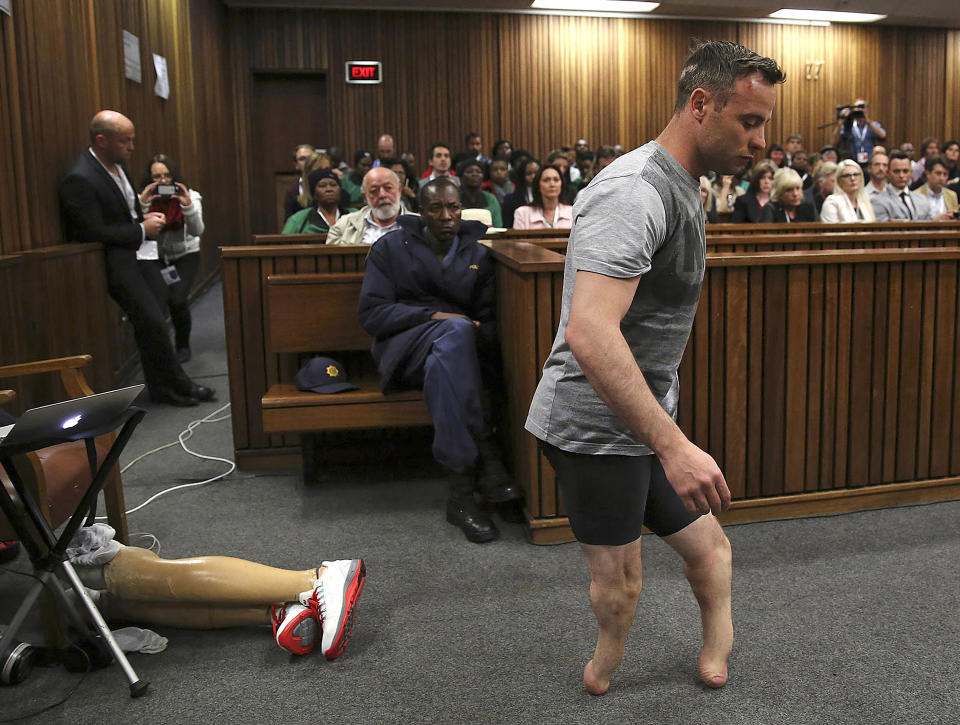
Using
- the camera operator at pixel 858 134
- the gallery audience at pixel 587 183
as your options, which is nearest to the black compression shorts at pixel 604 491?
the gallery audience at pixel 587 183

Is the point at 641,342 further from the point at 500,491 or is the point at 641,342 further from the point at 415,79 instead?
the point at 415,79

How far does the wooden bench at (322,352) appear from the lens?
3.25 meters

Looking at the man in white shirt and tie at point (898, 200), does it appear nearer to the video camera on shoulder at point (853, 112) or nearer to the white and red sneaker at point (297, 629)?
the video camera on shoulder at point (853, 112)

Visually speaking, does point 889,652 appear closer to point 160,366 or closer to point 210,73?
point 160,366

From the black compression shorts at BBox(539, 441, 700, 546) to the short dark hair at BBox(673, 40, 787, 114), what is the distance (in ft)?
2.07

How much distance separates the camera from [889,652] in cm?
212

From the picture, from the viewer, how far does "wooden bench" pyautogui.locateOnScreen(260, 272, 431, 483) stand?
325 centimetres

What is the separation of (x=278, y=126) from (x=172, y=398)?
726cm

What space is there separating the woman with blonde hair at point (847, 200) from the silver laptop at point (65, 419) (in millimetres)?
4961

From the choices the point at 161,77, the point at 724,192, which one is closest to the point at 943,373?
the point at 724,192

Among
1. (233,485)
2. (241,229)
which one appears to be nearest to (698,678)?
(233,485)

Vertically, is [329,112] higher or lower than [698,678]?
higher

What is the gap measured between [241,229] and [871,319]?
30.6ft

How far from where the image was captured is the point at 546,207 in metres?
5.43
